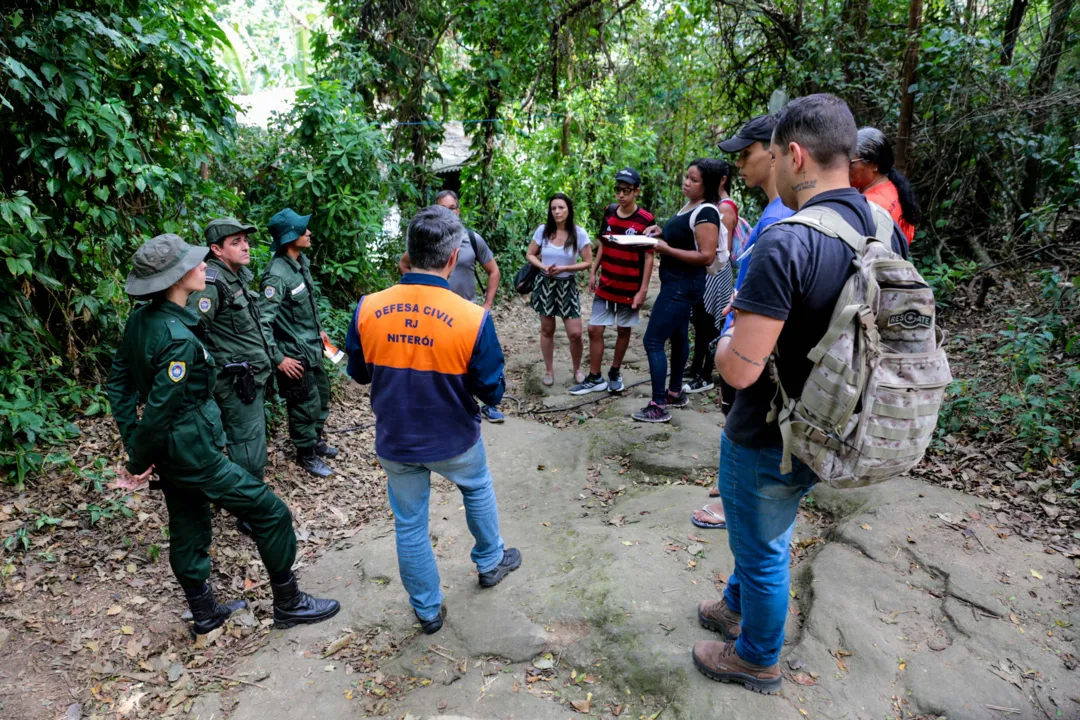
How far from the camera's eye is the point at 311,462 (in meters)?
4.93

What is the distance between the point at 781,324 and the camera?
1866mm

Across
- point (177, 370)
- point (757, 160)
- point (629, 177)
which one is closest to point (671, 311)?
point (629, 177)

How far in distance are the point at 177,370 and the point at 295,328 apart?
6.02 ft

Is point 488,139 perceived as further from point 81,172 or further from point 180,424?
point 180,424

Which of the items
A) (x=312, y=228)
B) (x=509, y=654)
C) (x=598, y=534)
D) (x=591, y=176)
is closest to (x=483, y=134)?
(x=591, y=176)

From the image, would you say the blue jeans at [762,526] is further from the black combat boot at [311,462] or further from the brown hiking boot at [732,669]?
the black combat boot at [311,462]

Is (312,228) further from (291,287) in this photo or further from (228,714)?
(228,714)

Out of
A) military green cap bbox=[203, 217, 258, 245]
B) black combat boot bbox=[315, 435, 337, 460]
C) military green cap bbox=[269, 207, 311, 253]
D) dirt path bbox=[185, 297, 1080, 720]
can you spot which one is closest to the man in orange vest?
dirt path bbox=[185, 297, 1080, 720]

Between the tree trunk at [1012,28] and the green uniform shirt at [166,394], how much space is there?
8.15 meters

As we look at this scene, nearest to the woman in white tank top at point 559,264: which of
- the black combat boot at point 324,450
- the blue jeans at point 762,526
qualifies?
the black combat boot at point 324,450

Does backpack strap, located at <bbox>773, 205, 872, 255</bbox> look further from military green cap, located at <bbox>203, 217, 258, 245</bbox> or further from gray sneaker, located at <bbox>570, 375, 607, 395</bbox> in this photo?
gray sneaker, located at <bbox>570, 375, 607, 395</bbox>

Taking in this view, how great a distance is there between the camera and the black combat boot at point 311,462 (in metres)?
4.91

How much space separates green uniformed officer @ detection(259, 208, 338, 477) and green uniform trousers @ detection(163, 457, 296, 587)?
1302 mm

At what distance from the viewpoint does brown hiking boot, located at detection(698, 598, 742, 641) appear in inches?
108
